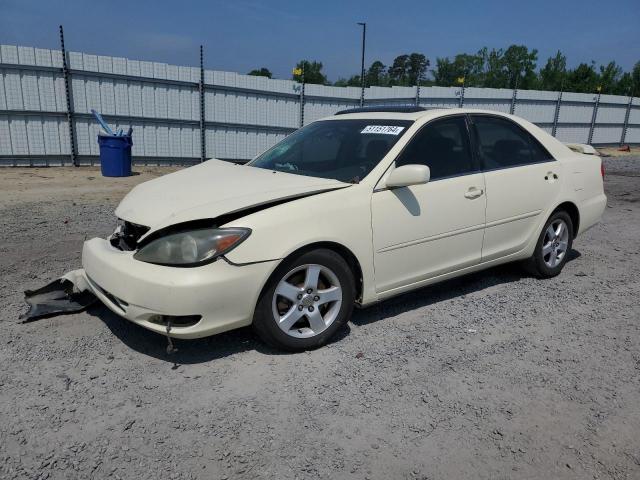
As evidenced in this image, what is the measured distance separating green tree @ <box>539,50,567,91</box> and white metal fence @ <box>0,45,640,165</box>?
99.8 feet

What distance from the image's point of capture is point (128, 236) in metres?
3.44

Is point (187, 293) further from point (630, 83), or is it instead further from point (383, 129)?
point (630, 83)

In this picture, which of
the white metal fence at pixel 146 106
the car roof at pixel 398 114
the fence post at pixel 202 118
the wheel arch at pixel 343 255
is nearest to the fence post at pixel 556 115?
the white metal fence at pixel 146 106

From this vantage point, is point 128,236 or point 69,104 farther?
point 69,104

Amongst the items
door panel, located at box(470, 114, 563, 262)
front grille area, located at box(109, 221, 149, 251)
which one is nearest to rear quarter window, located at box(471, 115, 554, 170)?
door panel, located at box(470, 114, 563, 262)

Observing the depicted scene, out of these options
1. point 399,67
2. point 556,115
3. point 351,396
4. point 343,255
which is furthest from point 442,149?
point 399,67

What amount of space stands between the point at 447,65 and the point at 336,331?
179 ft

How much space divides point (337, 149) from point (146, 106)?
10.5 m

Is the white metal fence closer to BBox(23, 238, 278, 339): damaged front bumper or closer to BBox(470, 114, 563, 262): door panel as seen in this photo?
BBox(23, 238, 278, 339): damaged front bumper

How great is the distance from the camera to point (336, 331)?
11.5 feet

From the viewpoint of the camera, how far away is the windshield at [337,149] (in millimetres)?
3783

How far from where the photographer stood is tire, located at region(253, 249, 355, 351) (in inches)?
124

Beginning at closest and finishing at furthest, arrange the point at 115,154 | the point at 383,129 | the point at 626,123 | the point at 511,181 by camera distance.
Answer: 1. the point at 383,129
2. the point at 511,181
3. the point at 115,154
4. the point at 626,123

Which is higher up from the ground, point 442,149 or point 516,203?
point 442,149
